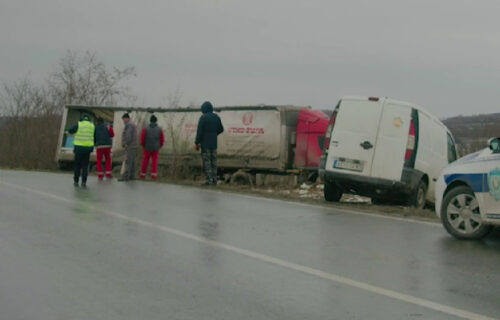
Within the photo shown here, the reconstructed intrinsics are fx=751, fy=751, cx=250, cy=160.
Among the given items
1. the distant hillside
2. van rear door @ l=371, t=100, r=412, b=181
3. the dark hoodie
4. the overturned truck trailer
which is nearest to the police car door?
van rear door @ l=371, t=100, r=412, b=181

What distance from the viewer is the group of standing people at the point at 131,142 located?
1827 centimetres

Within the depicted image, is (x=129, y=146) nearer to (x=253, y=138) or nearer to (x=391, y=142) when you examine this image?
(x=253, y=138)

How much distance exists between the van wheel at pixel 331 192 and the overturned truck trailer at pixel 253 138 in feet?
34.1

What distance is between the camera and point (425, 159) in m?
14.0

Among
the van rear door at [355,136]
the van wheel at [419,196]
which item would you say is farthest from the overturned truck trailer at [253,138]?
the van rear door at [355,136]

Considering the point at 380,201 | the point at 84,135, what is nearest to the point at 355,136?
the point at 380,201

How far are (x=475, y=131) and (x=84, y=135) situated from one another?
940 centimetres

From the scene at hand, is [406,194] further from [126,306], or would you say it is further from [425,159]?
[126,306]

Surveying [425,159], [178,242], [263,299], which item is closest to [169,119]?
[425,159]

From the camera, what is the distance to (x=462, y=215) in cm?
962

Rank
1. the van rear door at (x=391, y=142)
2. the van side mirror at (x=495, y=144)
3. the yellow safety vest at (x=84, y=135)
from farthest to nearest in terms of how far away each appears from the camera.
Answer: the yellow safety vest at (x=84, y=135) < the van rear door at (x=391, y=142) < the van side mirror at (x=495, y=144)

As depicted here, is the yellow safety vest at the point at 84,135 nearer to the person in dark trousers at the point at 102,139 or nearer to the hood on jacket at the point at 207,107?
the person in dark trousers at the point at 102,139

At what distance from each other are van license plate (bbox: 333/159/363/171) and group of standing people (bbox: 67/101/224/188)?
514 centimetres

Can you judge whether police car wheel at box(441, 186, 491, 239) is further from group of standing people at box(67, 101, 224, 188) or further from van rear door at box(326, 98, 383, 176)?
group of standing people at box(67, 101, 224, 188)
